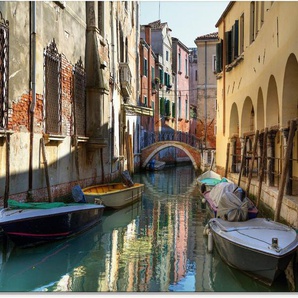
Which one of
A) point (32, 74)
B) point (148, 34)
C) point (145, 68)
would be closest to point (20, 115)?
point (32, 74)

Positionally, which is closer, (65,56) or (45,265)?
(45,265)

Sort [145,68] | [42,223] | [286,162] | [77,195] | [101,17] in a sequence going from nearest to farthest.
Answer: [42,223] < [286,162] < [77,195] < [101,17] < [145,68]

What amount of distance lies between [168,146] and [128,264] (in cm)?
1630

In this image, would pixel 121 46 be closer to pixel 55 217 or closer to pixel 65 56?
pixel 65 56

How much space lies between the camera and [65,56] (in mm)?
9047

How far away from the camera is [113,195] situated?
9734mm

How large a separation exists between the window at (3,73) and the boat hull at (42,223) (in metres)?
1.22

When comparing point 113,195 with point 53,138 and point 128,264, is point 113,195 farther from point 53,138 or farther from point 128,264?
point 128,264

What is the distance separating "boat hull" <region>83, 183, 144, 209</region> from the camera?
913 centimetres

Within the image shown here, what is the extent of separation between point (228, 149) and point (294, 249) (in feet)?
27.3

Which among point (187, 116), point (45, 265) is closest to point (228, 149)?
point (45, 265)

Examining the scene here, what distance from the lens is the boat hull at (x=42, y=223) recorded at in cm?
586

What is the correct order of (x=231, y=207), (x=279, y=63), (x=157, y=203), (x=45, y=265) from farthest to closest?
(x=157, y=203) < (x=279, y=63) < (x=231, y=207) < (x=45, y=265)

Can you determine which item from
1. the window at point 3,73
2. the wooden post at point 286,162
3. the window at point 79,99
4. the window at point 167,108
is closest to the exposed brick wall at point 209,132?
the window at point 167,108
